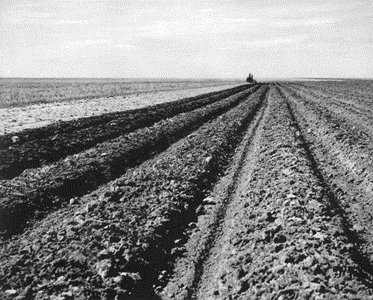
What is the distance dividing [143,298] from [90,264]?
2.87 ft

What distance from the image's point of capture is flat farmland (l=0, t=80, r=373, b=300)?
4445mm

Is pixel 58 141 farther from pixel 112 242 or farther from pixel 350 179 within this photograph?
pixel 350 179

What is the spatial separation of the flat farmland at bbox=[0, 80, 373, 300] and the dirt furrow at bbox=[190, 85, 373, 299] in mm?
18

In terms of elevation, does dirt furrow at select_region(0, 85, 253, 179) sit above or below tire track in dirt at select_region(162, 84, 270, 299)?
above

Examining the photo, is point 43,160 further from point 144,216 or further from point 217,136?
point 217,136

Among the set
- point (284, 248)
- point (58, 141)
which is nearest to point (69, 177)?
point (58, 141)

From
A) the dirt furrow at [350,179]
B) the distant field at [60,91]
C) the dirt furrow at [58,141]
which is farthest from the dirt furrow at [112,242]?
the distant field at [60,91]

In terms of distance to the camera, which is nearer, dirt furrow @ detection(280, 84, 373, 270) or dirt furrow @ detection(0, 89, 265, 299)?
dirt furrow @ detection(0, 89, 265, 299)

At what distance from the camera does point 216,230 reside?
6.17 m

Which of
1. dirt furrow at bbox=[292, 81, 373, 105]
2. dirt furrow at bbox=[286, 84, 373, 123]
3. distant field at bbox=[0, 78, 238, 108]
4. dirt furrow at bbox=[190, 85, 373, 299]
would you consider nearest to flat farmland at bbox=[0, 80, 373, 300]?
dirt furrow at bbox=[190, 85, 373, 299]

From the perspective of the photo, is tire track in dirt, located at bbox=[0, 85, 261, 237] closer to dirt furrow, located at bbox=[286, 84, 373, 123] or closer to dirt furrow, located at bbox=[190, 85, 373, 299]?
dirt furrow, located at bbox=[190, 85, 373, 299]

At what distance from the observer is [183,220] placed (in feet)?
21.4

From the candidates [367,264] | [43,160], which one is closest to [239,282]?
[367,264]

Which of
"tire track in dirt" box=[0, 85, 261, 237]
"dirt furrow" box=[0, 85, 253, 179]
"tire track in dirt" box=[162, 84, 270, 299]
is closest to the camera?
"tire track in dirt" box=[162, 84, 270, 299]
